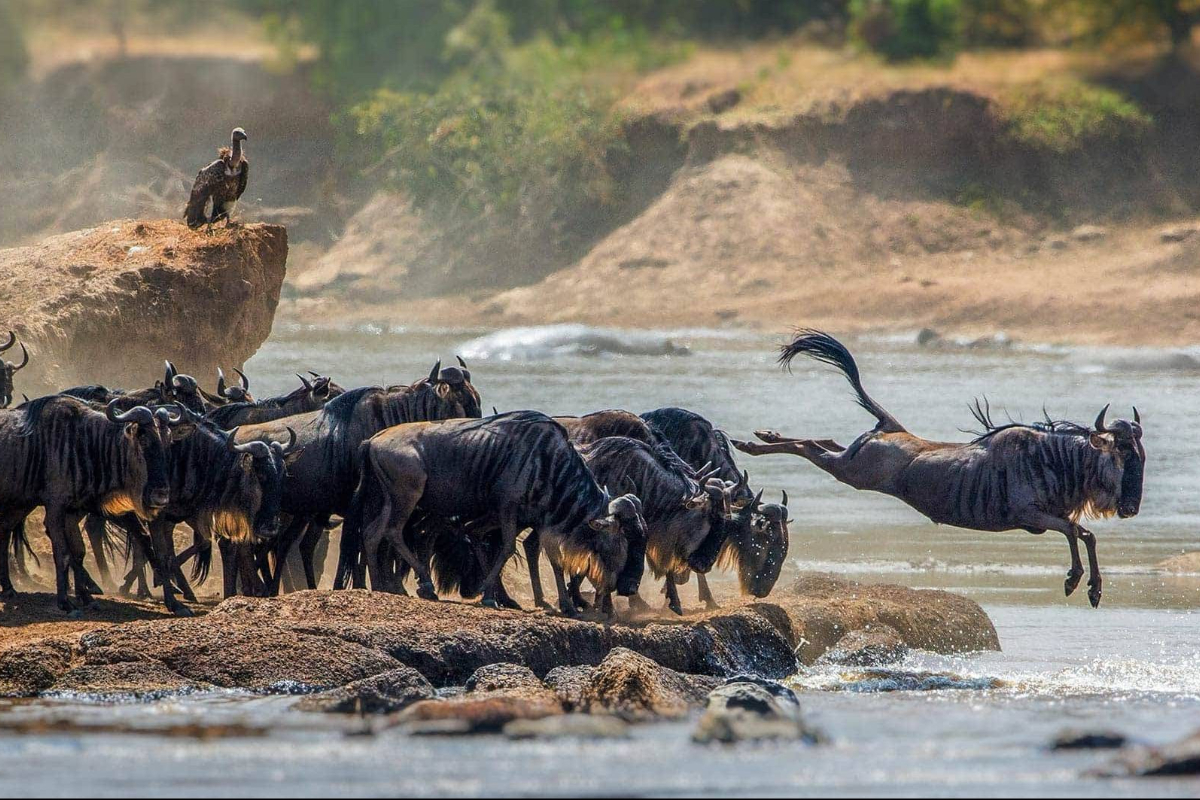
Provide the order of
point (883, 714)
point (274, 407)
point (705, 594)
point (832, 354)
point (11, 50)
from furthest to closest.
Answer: point (11, 50)
point (832, 354)
point (274, 407)
point (705, 594)
point (883, 714)

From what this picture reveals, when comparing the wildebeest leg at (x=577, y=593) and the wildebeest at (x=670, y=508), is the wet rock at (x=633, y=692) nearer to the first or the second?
the wildebeest leg at (x=577, y=593)

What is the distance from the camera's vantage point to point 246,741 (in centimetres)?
800

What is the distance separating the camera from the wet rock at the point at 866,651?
432 inches

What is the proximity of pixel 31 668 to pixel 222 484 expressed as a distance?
5.96ft

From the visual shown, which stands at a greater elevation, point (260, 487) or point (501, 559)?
point (260, 487)

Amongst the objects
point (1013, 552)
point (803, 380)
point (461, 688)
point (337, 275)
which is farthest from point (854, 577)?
point (337, 275)

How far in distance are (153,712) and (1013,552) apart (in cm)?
937

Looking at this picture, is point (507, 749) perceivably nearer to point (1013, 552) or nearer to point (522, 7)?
point (1013, 552)

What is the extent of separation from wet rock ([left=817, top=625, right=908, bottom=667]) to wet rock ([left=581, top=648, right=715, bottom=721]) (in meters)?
2.03

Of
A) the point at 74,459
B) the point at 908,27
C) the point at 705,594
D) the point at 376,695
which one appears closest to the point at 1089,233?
the point at 908,27

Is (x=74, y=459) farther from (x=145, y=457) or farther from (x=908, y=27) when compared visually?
(x=908, y=27)

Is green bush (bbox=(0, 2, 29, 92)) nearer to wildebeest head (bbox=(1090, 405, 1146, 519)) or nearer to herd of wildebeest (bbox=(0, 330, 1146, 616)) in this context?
herd of wildebeest (bbox=(0, 330, 1146, 616))

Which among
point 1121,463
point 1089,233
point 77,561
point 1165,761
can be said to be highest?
point 1089,233

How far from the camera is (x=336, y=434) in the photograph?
36.8 feet
